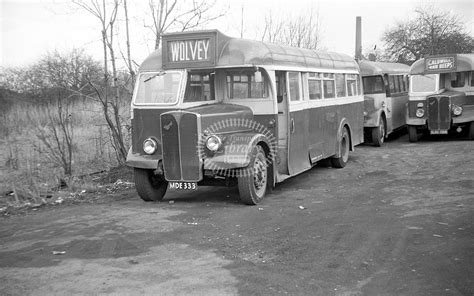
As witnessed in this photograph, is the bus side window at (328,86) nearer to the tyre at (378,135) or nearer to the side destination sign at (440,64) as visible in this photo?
the tyre at (378,135)

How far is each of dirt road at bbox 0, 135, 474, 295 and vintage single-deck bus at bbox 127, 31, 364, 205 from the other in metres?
0.53

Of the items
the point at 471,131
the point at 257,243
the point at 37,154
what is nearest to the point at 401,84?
the point at 471,131

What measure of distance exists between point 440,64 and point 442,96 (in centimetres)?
141

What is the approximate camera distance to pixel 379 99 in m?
16.3

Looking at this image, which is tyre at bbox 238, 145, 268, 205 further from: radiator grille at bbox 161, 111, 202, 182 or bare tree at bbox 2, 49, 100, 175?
bare tree at bbox 2, 49, 100, 175

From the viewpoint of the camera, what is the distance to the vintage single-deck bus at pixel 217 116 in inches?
309

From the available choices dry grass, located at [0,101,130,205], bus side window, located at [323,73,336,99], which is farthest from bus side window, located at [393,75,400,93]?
dry grass, located at [0,101,130,205]

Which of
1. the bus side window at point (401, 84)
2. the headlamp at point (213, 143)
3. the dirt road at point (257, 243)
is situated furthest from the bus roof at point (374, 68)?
the headlamp at point (213, 143)

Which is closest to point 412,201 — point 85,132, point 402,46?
point 85,132

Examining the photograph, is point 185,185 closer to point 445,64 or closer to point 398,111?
point 445,64

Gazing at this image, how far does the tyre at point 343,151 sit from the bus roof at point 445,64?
17.0ft

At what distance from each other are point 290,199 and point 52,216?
3.85m

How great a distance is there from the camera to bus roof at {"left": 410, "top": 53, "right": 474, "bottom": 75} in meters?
15.7

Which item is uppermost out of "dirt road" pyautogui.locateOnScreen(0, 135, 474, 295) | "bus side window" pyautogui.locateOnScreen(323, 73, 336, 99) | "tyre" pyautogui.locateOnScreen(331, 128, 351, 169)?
"bus side window" pyautogui.locateOnScreen(323, 73, 336, 99)
